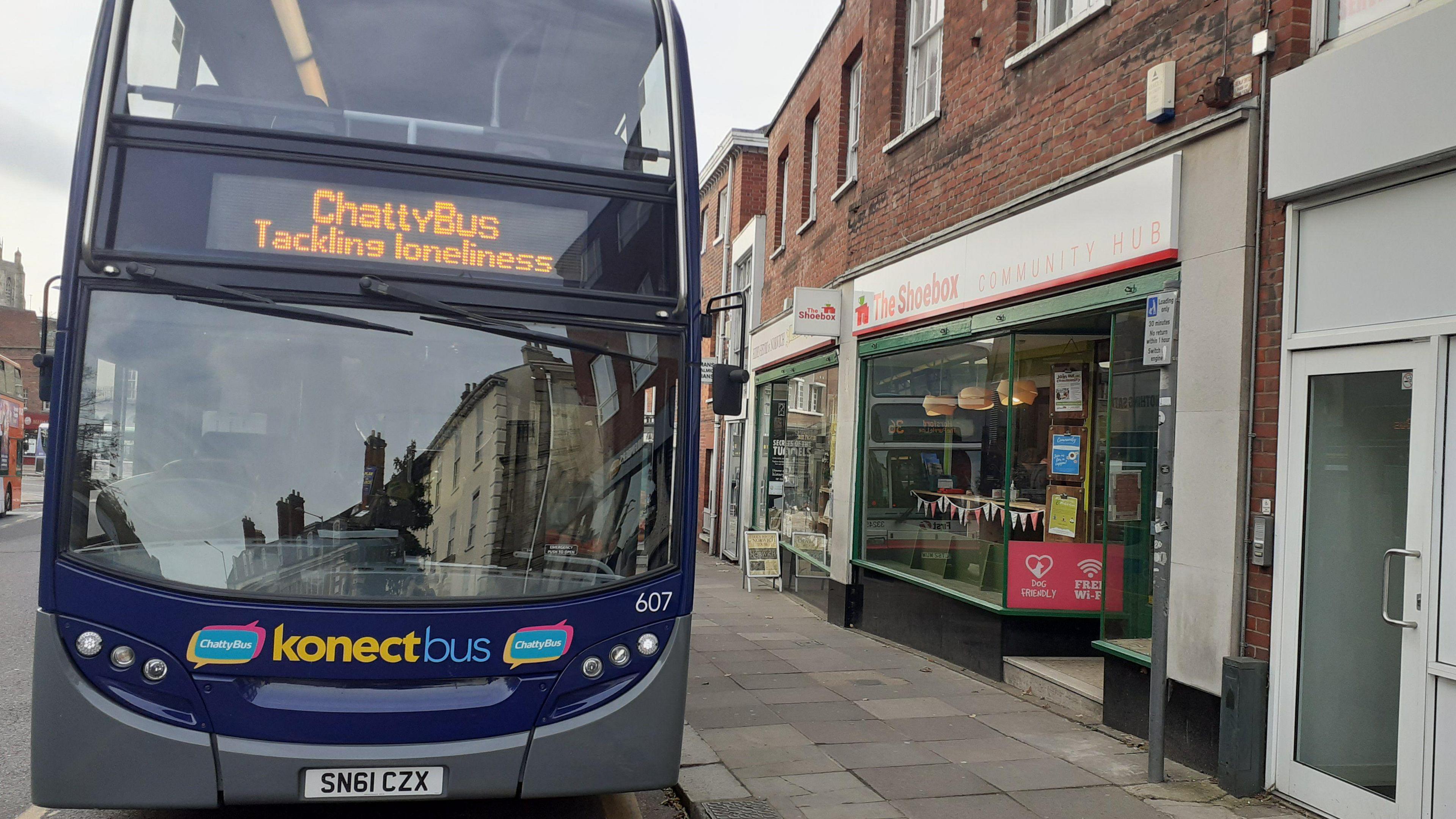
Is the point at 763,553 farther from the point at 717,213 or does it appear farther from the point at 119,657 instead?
the point at 119,657

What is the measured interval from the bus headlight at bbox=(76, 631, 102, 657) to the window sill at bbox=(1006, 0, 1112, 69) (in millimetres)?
6826

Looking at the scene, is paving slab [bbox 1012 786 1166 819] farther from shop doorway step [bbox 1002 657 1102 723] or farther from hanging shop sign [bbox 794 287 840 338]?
hanging shop sign [bbox 794 287 840 338]

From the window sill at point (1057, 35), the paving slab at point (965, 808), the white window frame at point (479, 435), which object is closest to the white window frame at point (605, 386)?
the white window frame at point (479, 435)

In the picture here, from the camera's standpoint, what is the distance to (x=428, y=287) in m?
4.39

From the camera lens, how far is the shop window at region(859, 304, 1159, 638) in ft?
23.8

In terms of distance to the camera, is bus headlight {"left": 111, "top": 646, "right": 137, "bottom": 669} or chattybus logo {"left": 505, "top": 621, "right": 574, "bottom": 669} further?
chattybus logo {"left": 505, "top": 621, "right": 574, "bottom": 669}

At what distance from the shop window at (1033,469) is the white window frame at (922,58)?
242 cm

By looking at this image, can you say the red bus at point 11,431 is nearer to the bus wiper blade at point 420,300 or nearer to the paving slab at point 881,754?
the paving slab at point 881,754

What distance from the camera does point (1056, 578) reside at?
841 centimetres

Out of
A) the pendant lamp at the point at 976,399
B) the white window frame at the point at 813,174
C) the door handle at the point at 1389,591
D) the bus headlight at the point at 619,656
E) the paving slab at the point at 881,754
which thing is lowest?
the paving slab at the point at 881,754

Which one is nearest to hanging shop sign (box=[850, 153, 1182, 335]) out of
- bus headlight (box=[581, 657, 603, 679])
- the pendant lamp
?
the pendant lamp

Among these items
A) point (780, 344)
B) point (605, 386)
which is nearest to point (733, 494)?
point (780, 344)

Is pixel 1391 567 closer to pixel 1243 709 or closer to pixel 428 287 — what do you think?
pixel 1243 709

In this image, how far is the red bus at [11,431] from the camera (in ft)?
89.2
